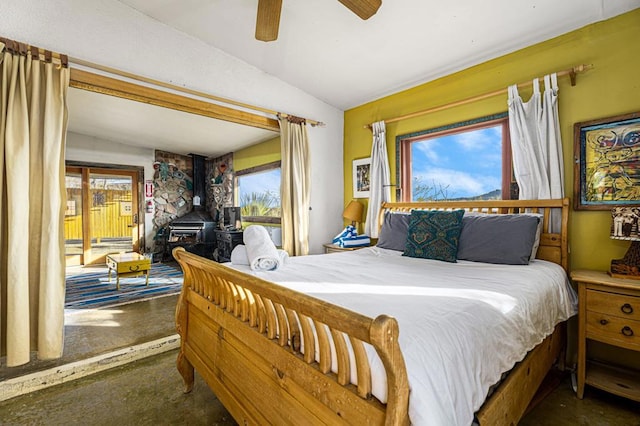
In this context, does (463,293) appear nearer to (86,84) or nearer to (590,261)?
(590,261)

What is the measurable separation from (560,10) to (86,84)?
11.3ft

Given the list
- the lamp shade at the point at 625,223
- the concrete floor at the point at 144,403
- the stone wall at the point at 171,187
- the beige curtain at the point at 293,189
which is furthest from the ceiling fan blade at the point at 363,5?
the stone wall at the point at 171,187

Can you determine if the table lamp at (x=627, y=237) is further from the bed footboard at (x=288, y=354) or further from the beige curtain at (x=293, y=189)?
the beige curtain at (x=293, y=189)

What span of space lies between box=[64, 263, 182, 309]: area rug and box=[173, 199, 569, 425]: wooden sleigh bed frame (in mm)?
2215

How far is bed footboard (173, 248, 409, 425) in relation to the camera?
776 millimetres

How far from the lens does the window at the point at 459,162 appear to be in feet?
8.82

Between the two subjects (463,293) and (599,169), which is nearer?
(463,293)

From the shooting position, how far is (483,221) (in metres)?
2.29

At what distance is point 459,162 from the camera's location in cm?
300

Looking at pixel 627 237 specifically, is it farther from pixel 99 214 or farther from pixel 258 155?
pixel 99 214

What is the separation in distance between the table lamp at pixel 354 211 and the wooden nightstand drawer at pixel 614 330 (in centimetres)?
230

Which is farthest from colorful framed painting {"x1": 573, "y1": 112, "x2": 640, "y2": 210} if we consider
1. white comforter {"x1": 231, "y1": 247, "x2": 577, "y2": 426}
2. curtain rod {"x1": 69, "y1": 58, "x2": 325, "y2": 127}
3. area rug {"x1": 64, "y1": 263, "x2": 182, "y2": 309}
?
area rug {"x1": 64, "y1": 263, "x2": 182, "y2": 309}

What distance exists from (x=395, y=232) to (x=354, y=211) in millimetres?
1050

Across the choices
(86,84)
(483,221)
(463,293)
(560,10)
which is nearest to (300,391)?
(463,293)
